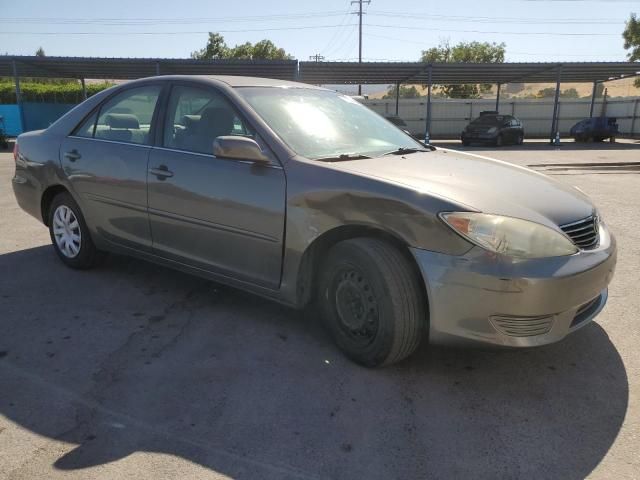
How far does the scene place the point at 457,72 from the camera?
27.8 m

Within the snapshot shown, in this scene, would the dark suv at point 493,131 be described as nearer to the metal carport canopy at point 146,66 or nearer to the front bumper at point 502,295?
the metal carport canopy at point 146,66

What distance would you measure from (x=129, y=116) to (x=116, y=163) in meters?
0.44

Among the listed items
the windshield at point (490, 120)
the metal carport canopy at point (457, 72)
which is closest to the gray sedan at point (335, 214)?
the metal carport canopy at point (457, 72)

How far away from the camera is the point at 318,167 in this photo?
10.5ft

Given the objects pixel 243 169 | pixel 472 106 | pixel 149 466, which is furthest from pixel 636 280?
pixel 472 106

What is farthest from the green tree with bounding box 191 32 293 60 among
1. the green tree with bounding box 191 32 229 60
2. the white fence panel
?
the white fence panel

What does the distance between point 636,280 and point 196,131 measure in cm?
383

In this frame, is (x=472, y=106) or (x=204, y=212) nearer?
A: (x=204, y=212)

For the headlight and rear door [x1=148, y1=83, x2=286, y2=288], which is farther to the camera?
rear door [x1=148, y1=83, x2=286, y2=288]

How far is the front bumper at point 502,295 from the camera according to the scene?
264cm

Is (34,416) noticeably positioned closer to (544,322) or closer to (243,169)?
(243,169)

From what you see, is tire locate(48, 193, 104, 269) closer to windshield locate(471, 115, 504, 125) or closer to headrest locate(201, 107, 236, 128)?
headrest locate(201, 107, 236, 128)

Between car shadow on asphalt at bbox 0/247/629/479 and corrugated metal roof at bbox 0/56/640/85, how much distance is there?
2057 cm

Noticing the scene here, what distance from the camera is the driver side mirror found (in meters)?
3.29
